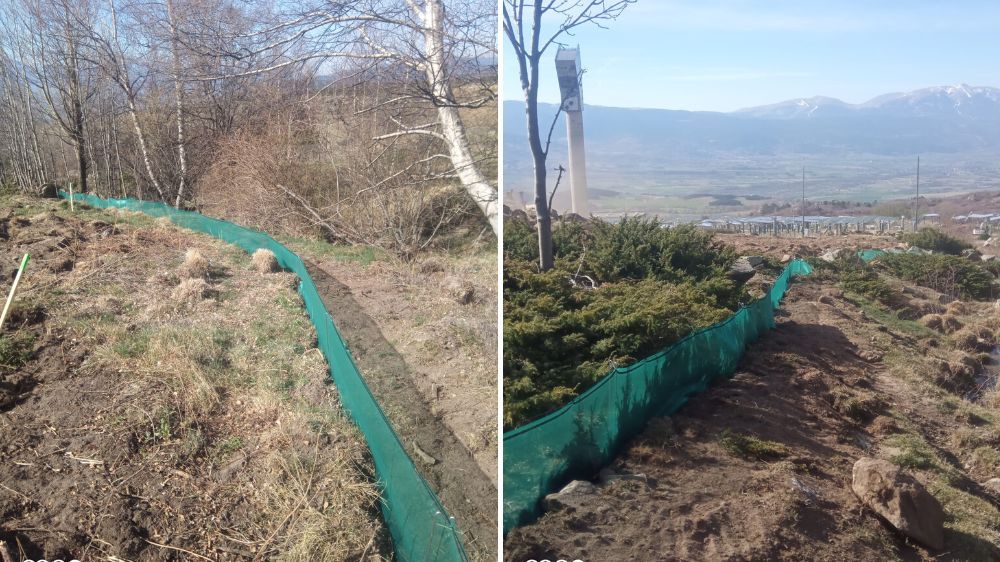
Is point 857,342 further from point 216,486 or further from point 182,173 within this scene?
point 182,173

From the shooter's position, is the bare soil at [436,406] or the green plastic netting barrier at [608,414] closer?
the green plastic netting barrier at [608,414]

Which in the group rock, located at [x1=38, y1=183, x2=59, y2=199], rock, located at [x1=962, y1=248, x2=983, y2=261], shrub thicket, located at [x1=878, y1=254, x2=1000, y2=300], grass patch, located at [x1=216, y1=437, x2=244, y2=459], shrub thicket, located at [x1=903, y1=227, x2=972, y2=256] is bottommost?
grass patch, located at [x1=216, y1=437, x2=244, y2=459]

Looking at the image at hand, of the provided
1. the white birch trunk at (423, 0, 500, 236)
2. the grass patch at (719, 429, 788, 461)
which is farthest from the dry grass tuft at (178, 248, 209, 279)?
the grass patch at (719, 429, 788, 461)

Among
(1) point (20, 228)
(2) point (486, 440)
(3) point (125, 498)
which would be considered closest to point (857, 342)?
(2) point (486, 440)

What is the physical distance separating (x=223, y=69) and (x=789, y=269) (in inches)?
184

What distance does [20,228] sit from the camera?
5.12 m

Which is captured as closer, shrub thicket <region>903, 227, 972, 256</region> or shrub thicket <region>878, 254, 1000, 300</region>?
shrub thicket <region>878, 254, 1000, 300</region>

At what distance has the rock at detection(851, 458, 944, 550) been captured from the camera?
279cm

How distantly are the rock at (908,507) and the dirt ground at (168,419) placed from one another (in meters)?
2.04

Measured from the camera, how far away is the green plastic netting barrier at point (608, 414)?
295cm

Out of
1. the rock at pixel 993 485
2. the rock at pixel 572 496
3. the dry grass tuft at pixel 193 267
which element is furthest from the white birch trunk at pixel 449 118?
the rock at pixel 993 485

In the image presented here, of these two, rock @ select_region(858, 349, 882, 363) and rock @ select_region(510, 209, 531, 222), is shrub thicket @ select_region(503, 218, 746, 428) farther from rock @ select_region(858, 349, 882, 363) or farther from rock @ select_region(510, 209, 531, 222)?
rock @ select_region(858, 349, 882, 363)

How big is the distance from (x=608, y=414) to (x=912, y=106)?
2393 millimetres

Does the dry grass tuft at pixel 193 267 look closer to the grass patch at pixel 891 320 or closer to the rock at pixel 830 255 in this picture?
the grass patch at pixel 891 320
